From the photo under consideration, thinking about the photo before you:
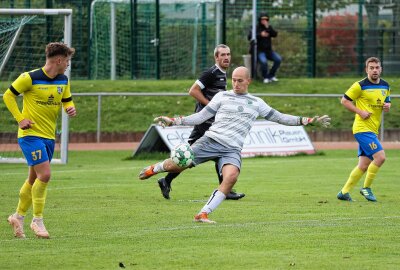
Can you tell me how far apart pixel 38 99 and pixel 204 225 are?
89.7 inches

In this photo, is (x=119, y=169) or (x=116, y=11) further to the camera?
(x=116, y=11)

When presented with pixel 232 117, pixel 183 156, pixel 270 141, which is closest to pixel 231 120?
pixel 232 117

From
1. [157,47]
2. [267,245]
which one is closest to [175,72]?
[157,47]

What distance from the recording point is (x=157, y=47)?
113 ft

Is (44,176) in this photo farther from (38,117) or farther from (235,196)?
(235,196)

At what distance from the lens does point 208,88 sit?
1614 cm

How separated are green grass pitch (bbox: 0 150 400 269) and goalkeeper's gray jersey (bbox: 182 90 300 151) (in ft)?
3.13

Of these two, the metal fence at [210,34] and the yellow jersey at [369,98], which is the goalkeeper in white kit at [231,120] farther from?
the metal fence at [210,34]

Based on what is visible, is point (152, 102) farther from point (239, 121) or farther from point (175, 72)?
point (239, 121)

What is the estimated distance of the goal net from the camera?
2264 centimetres

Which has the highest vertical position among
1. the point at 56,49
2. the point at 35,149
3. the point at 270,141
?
the point at 56,49

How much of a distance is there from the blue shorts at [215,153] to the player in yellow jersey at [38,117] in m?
2.13

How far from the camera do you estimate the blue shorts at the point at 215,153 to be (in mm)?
13087

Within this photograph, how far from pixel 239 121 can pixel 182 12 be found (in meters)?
23.2
